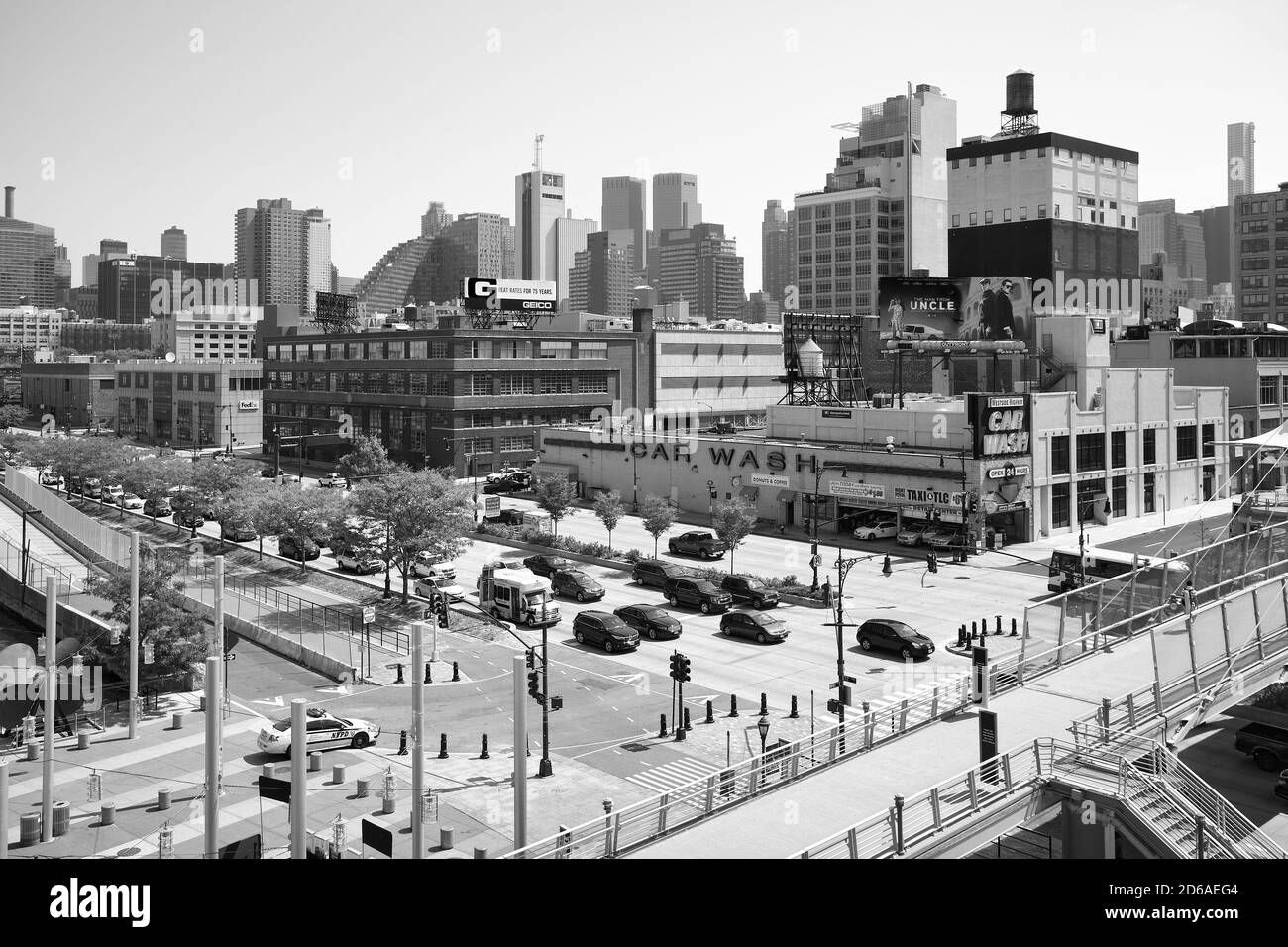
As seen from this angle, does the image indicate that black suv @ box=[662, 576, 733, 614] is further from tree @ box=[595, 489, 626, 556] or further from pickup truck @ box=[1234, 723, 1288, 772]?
pickup truck @ box=[1234, 723, 1288, 772]

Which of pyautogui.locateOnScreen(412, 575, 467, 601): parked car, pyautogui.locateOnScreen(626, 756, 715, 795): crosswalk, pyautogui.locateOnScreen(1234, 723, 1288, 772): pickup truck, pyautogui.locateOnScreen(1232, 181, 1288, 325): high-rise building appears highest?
pyautogui.locateOnScreen(1232, 181, 1288, 325): high-rise building

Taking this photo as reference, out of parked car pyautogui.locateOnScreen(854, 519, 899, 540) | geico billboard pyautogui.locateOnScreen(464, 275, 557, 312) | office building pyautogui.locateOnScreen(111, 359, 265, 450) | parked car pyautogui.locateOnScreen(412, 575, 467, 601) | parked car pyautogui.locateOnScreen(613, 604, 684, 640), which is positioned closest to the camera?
parked car pyautogui.locateOnScreen(613, 604, 684, 640)

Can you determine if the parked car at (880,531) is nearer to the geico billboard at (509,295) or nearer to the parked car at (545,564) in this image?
the parked car at (545,564)

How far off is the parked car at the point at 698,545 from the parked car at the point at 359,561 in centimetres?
1426

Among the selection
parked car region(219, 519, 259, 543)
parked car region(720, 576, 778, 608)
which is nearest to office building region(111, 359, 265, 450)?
parked car region(219, 519, 259, 543)

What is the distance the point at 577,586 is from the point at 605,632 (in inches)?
304

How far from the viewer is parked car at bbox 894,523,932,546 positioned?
55.2m

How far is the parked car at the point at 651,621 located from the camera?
39000 millimetres

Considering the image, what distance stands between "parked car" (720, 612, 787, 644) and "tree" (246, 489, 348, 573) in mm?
19191

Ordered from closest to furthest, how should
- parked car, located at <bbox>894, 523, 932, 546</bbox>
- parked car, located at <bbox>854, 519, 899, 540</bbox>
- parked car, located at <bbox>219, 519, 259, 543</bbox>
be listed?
parked car, located at <bbox>894, 523, 932, 546</bbox> < parked car, located at <bbox>854, 519, 899, 540</bbox> < parked car, located at <bbox>219, 519, 259, 543</bbox>

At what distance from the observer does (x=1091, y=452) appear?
60719 mm

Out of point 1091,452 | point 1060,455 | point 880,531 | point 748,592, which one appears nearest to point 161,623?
point 748,592

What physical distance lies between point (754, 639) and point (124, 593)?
20418 millimetres

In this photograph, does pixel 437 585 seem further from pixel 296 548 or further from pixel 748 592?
pixel 296 548
